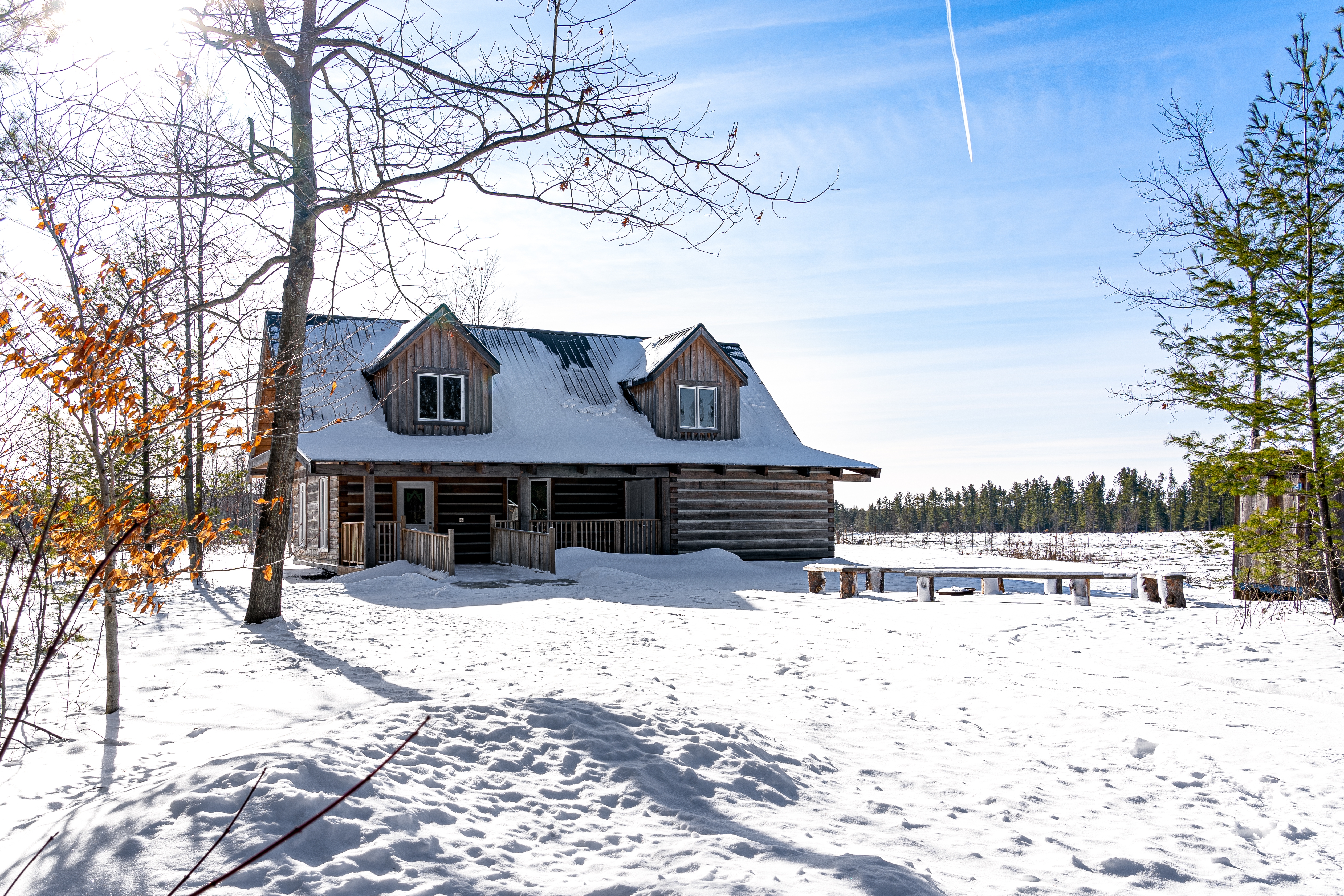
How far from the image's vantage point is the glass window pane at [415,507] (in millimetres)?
22406

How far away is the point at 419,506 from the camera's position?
2252cm

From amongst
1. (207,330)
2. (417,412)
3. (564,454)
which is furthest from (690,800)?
(417,412)

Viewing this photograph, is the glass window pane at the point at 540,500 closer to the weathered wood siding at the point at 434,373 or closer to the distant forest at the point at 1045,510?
Answer: the weathered wood siding at the point at 434,373

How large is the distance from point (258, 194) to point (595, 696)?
24.0ft

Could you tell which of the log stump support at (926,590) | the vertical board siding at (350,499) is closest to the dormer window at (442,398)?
the vertical board siding at (350,499)

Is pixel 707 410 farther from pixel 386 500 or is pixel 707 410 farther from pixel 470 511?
pixel 386 500

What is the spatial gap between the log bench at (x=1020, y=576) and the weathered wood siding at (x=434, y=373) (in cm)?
1177

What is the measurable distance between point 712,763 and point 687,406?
1871 cm

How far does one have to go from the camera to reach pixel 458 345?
21.9 metres

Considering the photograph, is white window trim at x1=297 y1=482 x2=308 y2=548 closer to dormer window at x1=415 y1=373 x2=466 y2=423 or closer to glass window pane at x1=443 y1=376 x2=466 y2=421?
dormer window at x1=415 y1=373 x2=466 y2=423

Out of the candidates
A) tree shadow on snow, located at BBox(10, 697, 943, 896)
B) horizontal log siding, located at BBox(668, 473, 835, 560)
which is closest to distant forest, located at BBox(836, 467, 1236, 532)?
horizontal log siding, located at BBox(668, 473, 835, 560)

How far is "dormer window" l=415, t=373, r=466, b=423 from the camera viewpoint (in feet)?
70.8

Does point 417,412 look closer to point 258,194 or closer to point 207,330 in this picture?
point 258,194

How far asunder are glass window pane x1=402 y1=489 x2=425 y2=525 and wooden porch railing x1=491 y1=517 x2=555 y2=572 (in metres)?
2.12
